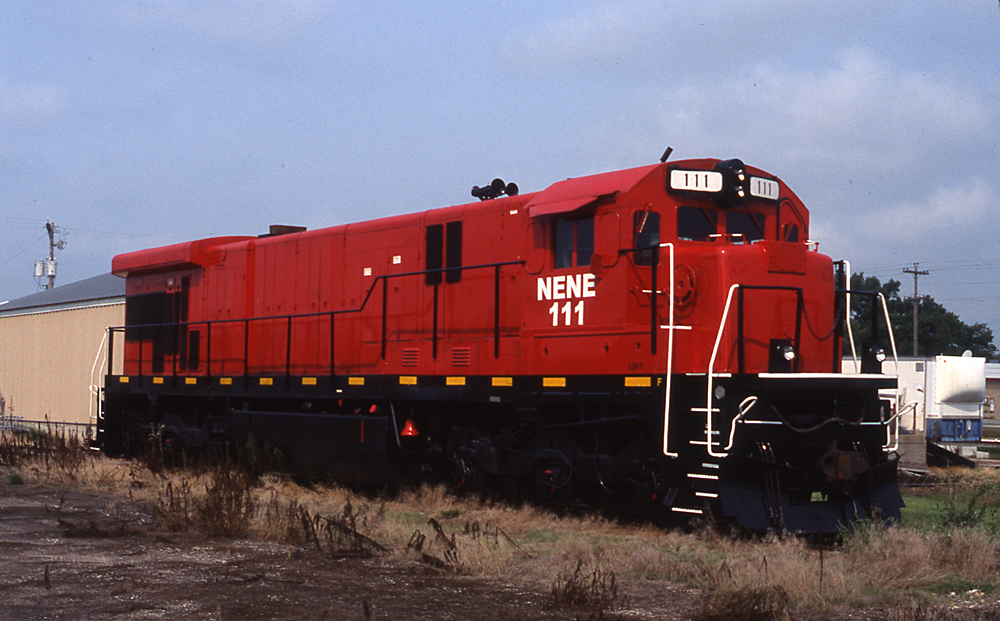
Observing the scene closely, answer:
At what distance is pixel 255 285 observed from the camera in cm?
1698

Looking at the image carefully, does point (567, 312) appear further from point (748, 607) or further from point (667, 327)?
point (748, 607)

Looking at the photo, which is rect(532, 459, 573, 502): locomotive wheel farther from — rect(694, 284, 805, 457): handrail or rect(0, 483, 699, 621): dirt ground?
rect(0, 483, 699, 621): dirt ground

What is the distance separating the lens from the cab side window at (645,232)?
10992 millimetres

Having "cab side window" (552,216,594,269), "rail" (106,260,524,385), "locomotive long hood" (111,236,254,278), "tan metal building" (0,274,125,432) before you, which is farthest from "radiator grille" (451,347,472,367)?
"tan metal building" (0,274,125,432)

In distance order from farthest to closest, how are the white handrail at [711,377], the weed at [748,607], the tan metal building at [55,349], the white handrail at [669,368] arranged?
the tan metal building at [55,349] < the white handrail at [669,368] < the white handrail at [711,377] < the weed at [748,607]

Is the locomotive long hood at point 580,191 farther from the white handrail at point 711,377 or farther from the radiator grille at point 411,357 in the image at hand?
the radiator grille at point 411,357

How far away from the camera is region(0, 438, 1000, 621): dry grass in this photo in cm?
728

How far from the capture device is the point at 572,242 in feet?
38.3

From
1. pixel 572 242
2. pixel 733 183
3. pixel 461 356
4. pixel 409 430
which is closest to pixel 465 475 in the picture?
pixel 409 430

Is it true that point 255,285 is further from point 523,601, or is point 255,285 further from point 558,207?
point 523,601

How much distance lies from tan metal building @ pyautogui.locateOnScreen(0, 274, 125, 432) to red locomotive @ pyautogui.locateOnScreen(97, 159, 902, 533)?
555 inches

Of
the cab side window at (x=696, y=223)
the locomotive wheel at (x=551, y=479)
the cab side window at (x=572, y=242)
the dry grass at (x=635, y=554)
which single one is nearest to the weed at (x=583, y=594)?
the dry grass at (x=635, y=554)

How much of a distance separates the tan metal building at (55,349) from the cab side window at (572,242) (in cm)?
1794

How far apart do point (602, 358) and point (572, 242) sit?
138cm
